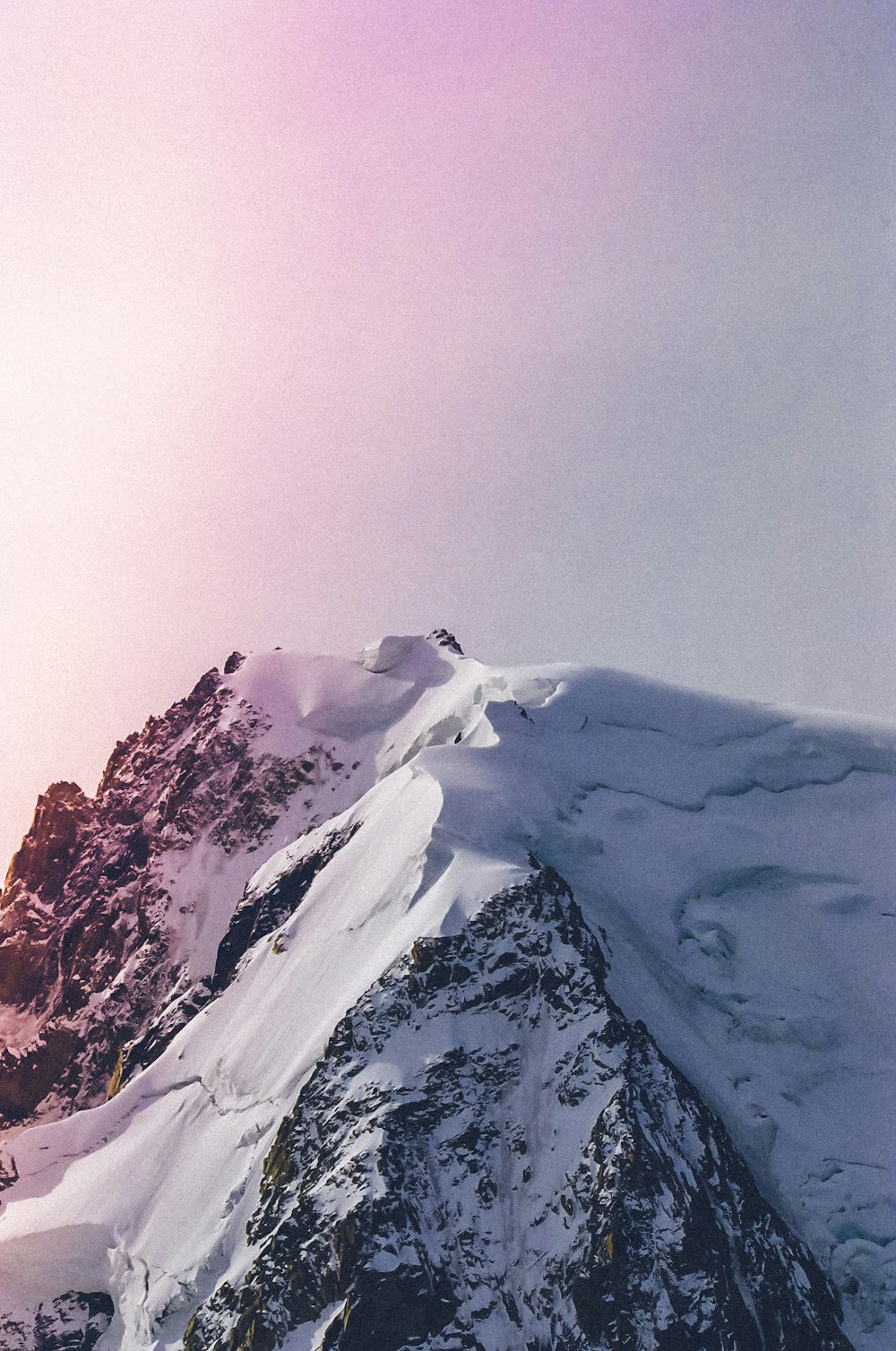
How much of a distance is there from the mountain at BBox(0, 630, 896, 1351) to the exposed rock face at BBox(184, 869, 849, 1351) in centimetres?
20

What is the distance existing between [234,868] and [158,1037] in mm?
19438

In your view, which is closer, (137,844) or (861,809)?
(861,809)

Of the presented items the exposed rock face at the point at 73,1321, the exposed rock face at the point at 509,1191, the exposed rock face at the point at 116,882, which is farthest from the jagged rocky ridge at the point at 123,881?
the exposed rock face at the point at 509,1191

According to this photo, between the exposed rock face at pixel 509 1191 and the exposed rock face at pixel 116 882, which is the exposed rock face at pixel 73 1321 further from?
the exposed rock face at pixel 116 882

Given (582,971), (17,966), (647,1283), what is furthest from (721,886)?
(17,966)

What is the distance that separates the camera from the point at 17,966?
6678 inches

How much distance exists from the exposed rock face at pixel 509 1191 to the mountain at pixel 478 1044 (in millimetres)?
196

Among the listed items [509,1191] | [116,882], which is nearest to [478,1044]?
[509,1191]

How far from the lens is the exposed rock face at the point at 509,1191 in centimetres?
9575

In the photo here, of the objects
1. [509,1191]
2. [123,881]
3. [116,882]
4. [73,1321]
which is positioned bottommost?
[73,1321]

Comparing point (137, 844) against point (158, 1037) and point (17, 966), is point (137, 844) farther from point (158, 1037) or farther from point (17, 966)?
point (158, 1037)

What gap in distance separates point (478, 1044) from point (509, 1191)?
877cm

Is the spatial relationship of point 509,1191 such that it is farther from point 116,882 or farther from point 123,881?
point 116,882

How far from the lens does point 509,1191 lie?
101875 millimetres
